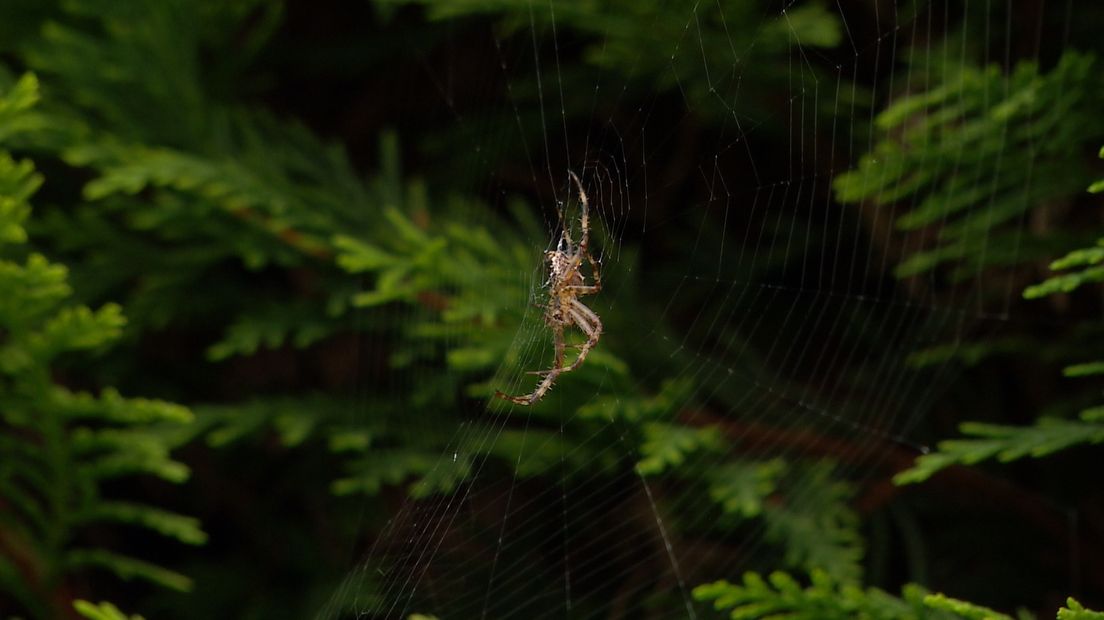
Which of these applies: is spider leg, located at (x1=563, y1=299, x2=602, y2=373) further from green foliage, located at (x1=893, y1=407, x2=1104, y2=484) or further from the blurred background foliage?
green foliage, located at (x1=893, y1=407, x2=1104, y2=484)

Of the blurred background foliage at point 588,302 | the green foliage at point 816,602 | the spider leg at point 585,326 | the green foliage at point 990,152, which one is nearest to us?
the green foliage at point 816,602

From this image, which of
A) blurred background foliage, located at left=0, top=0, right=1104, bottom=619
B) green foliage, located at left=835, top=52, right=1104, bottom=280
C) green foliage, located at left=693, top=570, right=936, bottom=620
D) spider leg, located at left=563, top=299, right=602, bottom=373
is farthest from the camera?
spider leg, located at left=563, top=299, right=602, bottom=373

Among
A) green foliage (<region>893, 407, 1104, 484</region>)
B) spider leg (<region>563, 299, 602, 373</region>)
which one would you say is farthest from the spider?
green foliage (<region>893, 407, 1104, 484</region>)

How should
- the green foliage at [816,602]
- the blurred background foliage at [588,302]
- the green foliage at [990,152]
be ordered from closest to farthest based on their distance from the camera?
the green foliage at [816,602], the green foliage at [990,152], the blurred background foliage at [588,302]

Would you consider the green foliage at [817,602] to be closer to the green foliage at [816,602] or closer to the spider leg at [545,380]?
the green foliage at [816,602]

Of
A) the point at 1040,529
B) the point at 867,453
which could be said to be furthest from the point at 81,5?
the point at 1040,529

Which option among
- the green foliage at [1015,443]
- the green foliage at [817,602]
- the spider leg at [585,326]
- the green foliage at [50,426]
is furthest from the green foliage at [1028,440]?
the green foliage at [50,426]
